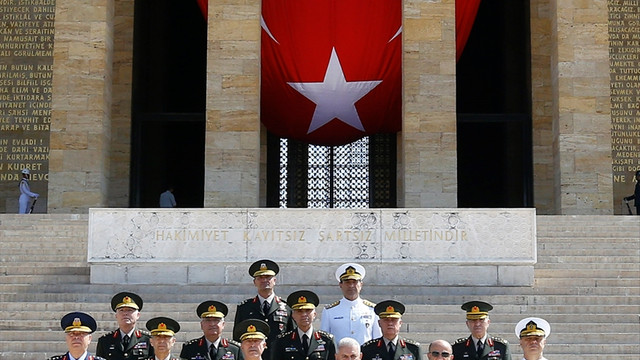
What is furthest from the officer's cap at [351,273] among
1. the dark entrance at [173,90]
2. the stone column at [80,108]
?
the dark entrance at [173,90]

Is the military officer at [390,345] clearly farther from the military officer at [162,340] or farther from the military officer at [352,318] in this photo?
the military officer at [162,340]

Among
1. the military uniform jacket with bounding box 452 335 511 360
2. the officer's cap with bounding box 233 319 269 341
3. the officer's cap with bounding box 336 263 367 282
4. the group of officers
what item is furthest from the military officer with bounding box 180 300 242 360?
the military uniform jacket with bounding box 452 335 511 360

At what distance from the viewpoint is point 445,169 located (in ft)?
66.8

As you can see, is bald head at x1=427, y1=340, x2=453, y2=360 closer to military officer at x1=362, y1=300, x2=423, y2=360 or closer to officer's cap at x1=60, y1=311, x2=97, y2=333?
military officer at x1=362, y1=300, x2=423, y2=360

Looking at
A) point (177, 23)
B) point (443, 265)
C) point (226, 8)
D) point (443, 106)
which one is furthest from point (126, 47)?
point (443, 265)

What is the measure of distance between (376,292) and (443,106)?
733 cm

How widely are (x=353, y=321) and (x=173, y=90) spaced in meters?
17.3

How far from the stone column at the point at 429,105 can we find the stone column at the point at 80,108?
558 cm

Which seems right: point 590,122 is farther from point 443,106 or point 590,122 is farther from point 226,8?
point 226,8

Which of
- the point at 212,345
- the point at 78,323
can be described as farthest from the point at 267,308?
the point at 78,323

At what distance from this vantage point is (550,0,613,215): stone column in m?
20.5

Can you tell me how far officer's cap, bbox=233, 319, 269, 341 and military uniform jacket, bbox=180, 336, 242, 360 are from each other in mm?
244

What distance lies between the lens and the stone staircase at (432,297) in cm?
1242

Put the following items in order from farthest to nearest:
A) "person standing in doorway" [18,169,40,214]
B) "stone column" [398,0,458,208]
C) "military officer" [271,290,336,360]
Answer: "person standing in doorway" [18,169,40,214] < "stone column" [398,0,458,208] < "military officer" [271,290,336,360]
